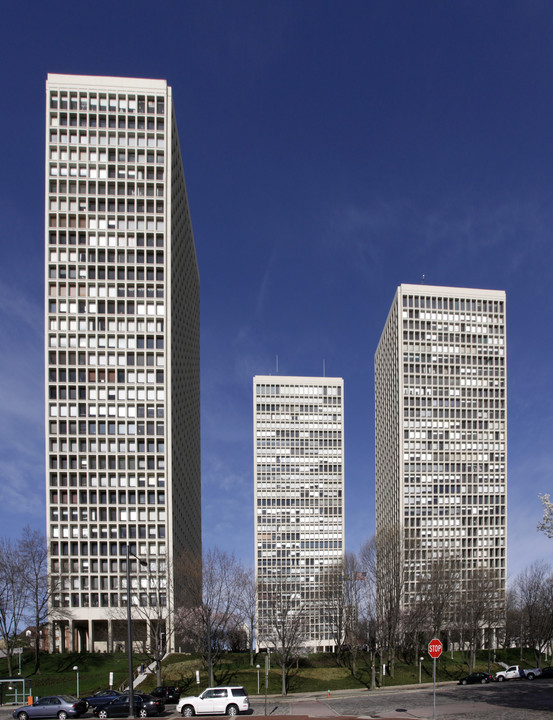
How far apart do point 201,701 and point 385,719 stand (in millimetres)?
11706

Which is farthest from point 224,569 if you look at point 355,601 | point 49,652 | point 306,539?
point 306,539

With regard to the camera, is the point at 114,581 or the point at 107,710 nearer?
the point at 107,710

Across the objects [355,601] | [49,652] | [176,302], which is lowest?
[49,652]

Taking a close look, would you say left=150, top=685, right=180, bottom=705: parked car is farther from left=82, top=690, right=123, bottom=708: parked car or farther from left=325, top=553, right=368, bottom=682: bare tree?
left=325, top=553, right=368, bottom=682: bare tree

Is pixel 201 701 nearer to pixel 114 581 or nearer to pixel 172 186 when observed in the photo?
pixel 114 581

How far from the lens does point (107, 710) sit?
41.9 m

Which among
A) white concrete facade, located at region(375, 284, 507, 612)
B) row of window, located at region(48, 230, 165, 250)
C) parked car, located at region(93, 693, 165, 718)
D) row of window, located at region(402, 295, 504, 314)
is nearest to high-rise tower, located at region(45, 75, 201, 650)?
row of window, located at region(48, 230, 165, 250)

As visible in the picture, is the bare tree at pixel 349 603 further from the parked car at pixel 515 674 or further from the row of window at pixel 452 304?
the row of window at pixel 452 304

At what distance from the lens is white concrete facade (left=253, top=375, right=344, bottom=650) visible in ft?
540

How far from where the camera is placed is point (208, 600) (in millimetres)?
63531

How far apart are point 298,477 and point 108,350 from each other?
8774 centimetres

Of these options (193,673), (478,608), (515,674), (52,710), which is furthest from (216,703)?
(478,608)

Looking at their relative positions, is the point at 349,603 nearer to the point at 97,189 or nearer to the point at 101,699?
the point at 101,699

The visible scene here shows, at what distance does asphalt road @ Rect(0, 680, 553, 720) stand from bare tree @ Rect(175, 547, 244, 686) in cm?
1102
